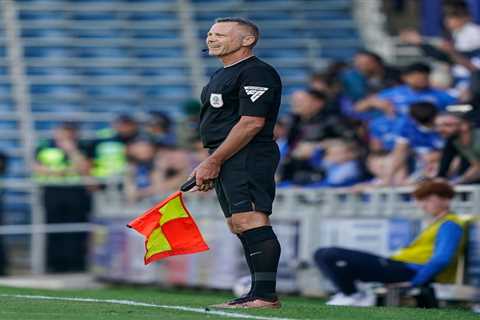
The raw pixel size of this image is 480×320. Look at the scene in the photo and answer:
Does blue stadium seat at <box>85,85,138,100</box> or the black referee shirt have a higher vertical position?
the black referee shirt

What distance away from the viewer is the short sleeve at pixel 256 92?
28.0 ft

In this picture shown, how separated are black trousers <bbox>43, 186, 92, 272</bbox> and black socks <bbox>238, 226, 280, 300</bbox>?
9799 millimetres

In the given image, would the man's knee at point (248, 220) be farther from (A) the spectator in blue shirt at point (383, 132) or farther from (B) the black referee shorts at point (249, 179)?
(A) the spectator in blue shirt at point (383, 132)

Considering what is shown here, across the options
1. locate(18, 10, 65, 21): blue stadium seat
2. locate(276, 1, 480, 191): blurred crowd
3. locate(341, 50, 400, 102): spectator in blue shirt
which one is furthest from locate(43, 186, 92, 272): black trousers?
locate(18, 10, 65, 21): blue stadium seat

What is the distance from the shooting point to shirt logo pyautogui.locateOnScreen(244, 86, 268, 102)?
27.9ft

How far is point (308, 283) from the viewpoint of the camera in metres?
14.5

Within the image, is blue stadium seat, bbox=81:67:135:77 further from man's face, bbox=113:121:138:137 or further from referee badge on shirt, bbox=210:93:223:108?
referee badge on shirt, bbox=210:93:223:108

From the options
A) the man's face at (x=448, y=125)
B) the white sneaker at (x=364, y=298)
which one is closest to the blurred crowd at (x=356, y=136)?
the man's face at (x=448, y=125)

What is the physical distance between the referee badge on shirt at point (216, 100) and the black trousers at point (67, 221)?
386 inches

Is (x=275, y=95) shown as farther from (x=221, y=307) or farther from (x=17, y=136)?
(x=17, y=136)

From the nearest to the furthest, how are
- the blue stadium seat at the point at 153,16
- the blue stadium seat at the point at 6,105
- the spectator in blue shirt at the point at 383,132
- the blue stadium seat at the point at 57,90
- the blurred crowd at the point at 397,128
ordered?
the blurred crowd at the point at 397,128, the spectator in blue shirt at the point at 383,132, the blue stadium seat at the point at 6,105, the blue stadium seat at the point at 57,90, the blue stadium seat at the point at 153,16

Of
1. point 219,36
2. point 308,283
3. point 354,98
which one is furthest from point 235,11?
point 219,36

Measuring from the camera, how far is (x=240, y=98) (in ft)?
28.1

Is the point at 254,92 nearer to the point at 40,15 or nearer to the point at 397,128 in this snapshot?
the point at 397,128
